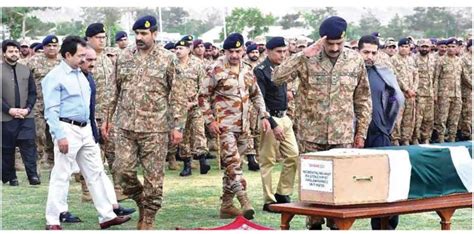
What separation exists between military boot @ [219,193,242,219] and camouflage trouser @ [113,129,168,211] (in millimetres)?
1154

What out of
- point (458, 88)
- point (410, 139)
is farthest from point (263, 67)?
point (458, 88)

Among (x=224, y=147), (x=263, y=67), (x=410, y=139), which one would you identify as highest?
(x=263, y=67)

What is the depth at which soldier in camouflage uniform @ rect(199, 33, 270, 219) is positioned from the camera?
376 inches

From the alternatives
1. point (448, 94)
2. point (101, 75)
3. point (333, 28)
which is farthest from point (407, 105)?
point (333, 28)

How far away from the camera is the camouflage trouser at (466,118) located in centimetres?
1900

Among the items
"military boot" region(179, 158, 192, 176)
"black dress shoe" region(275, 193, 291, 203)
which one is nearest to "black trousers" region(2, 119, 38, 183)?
"military boot" region(179, 158, 192, 176)

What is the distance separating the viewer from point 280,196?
33.9 ft

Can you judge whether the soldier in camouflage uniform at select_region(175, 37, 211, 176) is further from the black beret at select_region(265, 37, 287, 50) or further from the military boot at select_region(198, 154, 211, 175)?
the black beret at select_region(265, 37, 287, 50)

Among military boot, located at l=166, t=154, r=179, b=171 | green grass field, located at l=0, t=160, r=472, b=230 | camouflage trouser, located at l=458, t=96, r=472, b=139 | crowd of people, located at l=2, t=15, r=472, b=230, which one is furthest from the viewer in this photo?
camouflage trouser, located at l=458, t=96, r=472, b=139

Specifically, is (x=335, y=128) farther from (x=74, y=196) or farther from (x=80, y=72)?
(x=74, y=196)

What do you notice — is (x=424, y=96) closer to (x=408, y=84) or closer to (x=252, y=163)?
(x=408, y=84)

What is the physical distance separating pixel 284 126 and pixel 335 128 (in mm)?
2364

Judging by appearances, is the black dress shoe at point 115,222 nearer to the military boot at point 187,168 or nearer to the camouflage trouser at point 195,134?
the military boot at point 187,168

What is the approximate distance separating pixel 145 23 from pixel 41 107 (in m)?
6.30
